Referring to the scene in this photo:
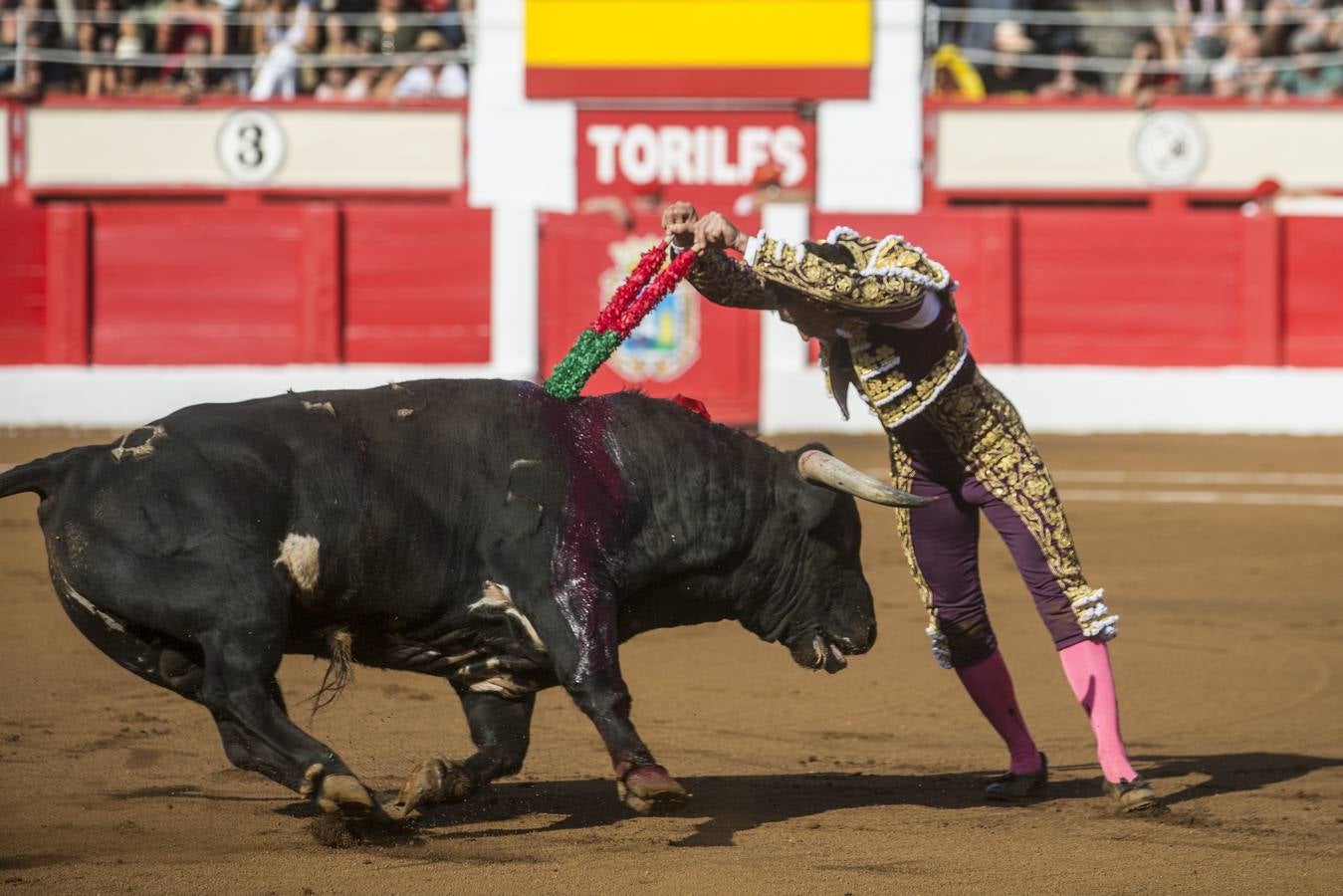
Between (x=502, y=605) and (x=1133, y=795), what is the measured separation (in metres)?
1.25

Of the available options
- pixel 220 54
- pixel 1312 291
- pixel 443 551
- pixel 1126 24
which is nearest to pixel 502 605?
pixel 443 551

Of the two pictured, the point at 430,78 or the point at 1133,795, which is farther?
the point at 430,78

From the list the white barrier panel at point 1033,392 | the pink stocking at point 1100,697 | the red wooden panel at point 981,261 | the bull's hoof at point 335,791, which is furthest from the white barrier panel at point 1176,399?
the bull's hoof at point 335,791

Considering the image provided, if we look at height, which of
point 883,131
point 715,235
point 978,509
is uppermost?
point 883,131

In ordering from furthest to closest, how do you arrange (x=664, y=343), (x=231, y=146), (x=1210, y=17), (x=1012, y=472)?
(x=1210, y=17) < (x=231, y=146) < (x=664, y=343) < (x=1012, y=472)

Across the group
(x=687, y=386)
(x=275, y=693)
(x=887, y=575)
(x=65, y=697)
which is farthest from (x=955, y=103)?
(x=275, y=693)

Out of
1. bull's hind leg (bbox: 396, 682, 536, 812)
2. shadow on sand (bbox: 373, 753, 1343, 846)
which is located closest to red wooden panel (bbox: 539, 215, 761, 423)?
shadow on sand (bbox: 373, 753, 1343, 846)

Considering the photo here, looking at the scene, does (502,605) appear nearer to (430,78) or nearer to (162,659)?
(162,659)

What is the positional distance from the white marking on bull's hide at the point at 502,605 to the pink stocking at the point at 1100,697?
3.51 feet

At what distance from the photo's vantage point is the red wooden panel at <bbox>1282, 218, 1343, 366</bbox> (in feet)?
38.3

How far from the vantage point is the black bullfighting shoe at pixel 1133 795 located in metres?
3.90

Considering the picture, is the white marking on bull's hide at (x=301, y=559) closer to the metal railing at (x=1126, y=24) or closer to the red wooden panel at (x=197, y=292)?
the red wooden panel at (x=197, y=292)

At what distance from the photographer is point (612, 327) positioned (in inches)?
153

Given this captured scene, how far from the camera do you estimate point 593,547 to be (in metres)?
3.69
